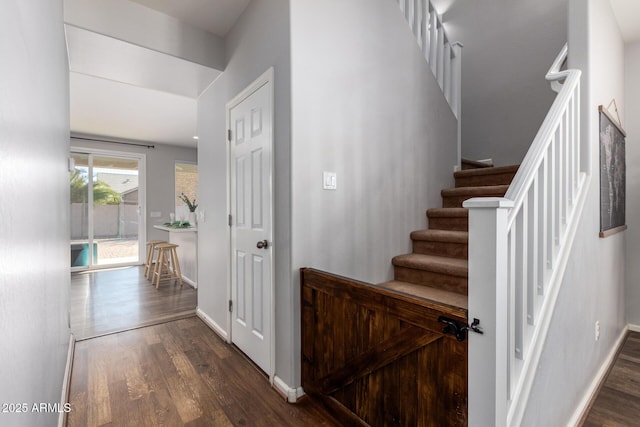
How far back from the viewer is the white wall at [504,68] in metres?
3.59

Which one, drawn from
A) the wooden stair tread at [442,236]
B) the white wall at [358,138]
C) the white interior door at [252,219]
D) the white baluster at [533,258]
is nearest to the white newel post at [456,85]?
the white wall at [358,138]

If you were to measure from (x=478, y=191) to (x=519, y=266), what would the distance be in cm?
161

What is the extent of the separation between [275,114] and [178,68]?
1.40 metres

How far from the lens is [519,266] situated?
4.07 ft

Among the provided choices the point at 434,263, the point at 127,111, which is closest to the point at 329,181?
the point at 434,263

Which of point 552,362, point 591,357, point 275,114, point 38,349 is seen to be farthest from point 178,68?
point 591,357

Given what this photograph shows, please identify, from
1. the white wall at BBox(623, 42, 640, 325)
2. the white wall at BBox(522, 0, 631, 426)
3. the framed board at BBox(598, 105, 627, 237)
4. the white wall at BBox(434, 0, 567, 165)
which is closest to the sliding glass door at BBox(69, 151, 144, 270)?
the white wall at BBox(434, 0, 567, 165)

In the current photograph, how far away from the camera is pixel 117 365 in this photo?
2.36 m

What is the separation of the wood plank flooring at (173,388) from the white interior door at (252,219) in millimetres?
216

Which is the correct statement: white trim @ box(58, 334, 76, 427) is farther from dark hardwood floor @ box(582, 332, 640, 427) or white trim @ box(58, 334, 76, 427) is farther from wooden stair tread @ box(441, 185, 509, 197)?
wooden stair tread @ box(441, 185, 509, 197)

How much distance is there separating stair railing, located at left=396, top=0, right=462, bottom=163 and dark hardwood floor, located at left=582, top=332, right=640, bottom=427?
2.60 metres

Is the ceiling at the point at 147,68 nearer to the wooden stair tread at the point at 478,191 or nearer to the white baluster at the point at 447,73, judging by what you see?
the white baluster at the point at 447,73

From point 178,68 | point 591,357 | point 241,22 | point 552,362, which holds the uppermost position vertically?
point 241,22

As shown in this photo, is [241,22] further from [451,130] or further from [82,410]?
[82,410]
